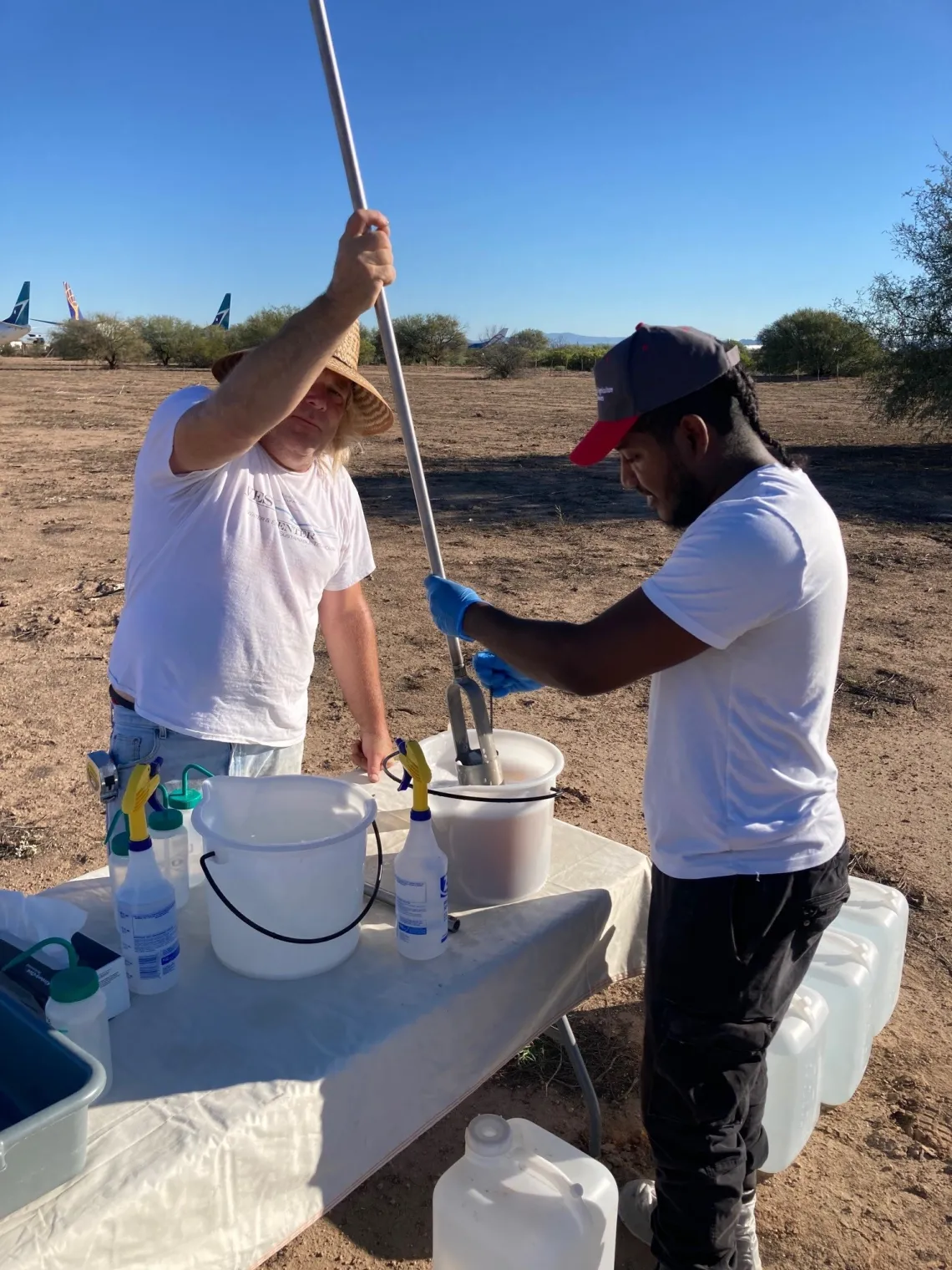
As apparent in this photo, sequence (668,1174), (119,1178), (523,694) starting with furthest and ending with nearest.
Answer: (523,694) → (668,1174) → (119,1178)

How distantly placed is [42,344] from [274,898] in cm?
5552

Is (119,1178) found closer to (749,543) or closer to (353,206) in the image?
(749,543)

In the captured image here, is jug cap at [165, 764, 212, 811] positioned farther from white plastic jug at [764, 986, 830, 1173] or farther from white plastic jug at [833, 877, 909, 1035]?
white plastic jug at [833, 877, 909, 1035]

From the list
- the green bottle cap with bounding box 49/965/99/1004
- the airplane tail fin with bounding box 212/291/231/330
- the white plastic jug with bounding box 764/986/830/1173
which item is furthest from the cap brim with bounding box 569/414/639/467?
the airplane tail fin with bounding box 212/291/231/330

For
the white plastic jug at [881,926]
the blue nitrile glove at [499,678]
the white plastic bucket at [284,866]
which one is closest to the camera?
the white plastic bucket at [284,866]

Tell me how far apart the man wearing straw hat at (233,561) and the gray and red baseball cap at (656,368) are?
469 millimetres

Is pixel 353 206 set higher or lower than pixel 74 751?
higher

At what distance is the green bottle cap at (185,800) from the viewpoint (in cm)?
186

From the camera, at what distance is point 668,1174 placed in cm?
184

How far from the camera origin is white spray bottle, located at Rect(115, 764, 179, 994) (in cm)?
151

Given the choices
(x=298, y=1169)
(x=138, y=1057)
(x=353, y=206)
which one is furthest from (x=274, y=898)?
(x=353, y=206)

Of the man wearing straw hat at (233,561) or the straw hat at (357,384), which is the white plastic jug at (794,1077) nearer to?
the man wearing straw hat at (233,561)

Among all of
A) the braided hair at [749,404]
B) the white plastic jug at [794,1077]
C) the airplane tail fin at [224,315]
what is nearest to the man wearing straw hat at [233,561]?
the braided hair at [749,404]

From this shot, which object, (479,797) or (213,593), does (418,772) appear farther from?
(213,593)
